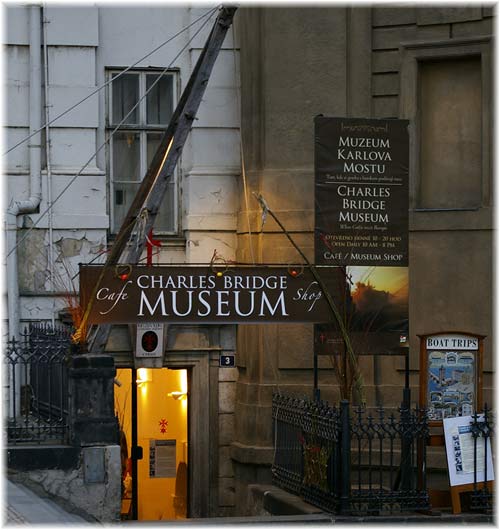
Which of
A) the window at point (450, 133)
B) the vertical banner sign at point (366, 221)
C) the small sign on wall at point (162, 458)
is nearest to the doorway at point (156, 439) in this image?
the small sign on wall at point (162, 458)

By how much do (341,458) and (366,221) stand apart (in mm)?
2866

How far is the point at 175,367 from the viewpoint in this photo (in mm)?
16312

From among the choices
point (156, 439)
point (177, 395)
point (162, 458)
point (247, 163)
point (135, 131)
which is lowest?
point (162, 458)

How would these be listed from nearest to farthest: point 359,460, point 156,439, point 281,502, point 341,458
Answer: point 359,460 → point 341,458 → point 281,502 → point 156,439

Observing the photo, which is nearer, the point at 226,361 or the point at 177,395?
the point at 226,361

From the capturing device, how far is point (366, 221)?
1328cm

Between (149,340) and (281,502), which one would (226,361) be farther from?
(281,502)

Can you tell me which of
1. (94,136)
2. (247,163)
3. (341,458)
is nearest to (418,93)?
(247,163)

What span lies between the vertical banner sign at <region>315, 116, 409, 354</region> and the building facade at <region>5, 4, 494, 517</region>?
2118mm

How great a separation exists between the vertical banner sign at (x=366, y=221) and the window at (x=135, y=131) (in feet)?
12.8

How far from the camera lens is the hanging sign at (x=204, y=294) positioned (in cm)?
1252

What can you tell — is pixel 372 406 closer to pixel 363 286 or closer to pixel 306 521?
pixel 363 286

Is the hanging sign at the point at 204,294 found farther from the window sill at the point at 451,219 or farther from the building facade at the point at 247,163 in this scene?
the window sill at the point at 451,219

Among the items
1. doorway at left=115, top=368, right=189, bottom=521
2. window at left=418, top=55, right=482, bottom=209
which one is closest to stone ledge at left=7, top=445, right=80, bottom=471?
doorway at left=115, top=368, right=189, bottom=521
